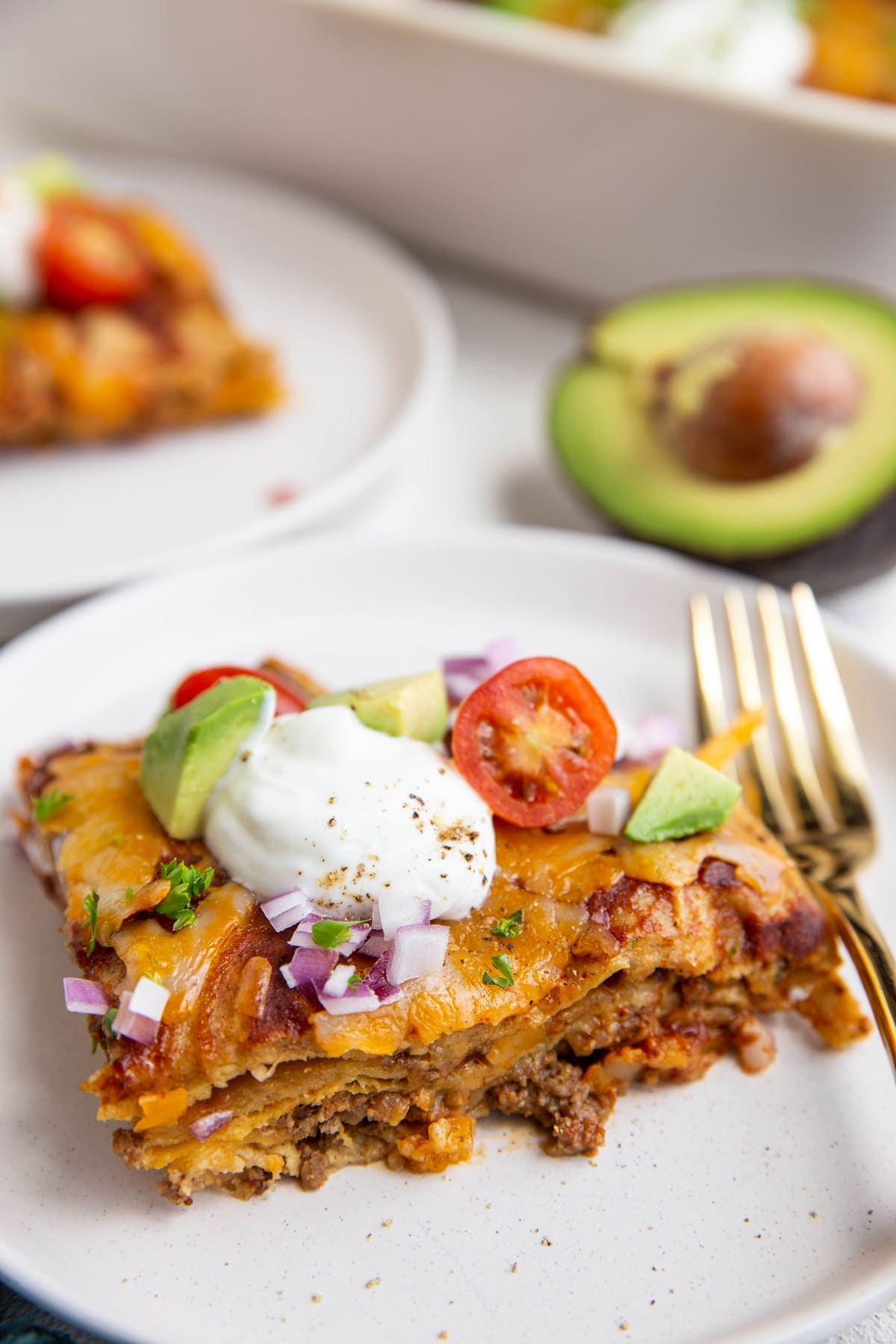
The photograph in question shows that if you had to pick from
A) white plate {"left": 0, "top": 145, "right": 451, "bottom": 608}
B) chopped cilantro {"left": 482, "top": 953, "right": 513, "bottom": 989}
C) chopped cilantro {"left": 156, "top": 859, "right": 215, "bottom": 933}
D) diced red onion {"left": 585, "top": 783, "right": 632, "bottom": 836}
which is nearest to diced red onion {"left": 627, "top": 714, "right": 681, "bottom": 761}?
diced red onion {"left": 585, "top": 783, "right": 632, "bottom": 836}

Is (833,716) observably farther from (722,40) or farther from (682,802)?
(722,40)

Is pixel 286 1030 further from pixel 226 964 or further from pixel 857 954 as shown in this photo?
pixel 857 954

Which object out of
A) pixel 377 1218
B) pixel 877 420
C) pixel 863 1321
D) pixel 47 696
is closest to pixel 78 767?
pixel 47 696

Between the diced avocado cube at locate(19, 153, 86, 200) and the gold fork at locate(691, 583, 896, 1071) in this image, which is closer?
the gold fork at locate(691, 583, 896, 1071)

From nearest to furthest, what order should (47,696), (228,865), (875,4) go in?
(228,865) → (47,696) → (875,4)

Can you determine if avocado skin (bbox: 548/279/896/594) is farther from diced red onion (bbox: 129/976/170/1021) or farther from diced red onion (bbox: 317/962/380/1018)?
diced red onion (bbox: 129/976/170/1021)

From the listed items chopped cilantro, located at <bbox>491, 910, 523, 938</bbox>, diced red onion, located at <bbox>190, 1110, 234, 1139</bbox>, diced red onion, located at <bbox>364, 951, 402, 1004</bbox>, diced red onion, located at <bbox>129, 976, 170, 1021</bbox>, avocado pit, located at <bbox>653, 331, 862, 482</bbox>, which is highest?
avocado pit, located at <bbox>653, 331, 862, 482</bbox>
